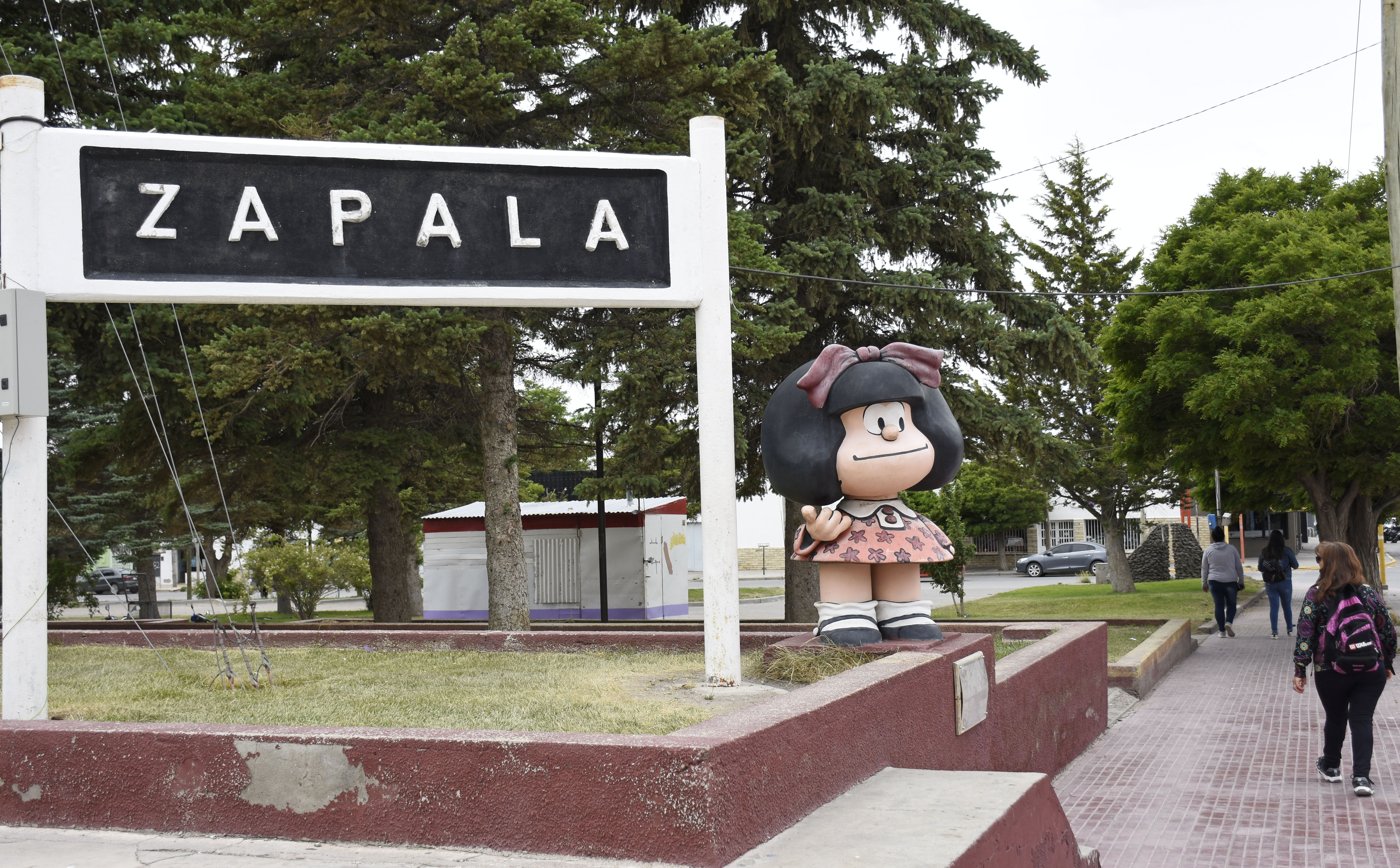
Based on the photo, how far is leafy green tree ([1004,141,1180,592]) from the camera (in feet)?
96.0

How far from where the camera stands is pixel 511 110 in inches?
554

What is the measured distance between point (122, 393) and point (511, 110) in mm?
6771


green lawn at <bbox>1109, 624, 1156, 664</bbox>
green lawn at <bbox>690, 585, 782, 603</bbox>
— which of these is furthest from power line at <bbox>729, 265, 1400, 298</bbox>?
green lawn at <bbox>690, 585, 782, 603</bbox>

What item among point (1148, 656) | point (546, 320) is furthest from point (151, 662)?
point (1148, 656)

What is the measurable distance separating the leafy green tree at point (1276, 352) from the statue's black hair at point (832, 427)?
332 inches

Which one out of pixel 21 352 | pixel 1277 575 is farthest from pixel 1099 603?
pixel 21 352

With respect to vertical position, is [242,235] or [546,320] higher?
[546,320]

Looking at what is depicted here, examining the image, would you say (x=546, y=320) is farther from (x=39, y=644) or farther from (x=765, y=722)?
(x=765, y=722)

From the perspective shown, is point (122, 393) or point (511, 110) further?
point (122, 393)

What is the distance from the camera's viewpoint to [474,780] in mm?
4324

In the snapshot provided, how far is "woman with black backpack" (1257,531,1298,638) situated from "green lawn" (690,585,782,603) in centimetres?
1868

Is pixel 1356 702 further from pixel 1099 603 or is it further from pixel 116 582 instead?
pixel 116 582

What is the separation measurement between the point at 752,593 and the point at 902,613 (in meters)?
31.4

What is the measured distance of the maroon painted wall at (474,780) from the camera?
4109 mm
